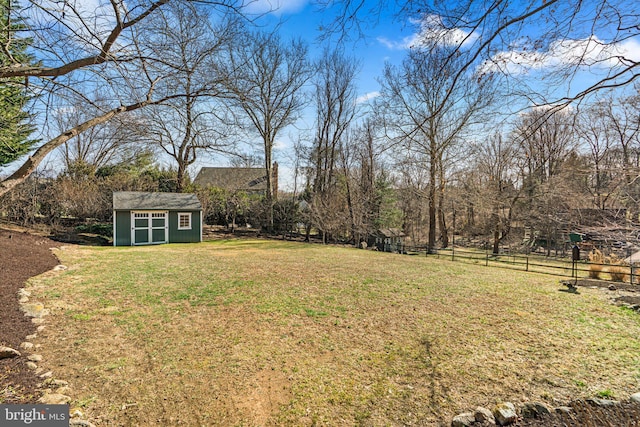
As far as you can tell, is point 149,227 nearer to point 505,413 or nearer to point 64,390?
point 64,390

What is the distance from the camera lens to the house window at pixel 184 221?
622 inches

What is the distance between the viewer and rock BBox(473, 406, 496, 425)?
8.11 feet

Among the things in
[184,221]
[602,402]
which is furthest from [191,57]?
[184,221]

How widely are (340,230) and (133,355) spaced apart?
15.1 meters

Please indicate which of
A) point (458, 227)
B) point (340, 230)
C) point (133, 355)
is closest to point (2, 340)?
point (133, 355)

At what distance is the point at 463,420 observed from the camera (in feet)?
8.11

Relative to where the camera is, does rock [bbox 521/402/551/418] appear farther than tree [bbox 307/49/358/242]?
No

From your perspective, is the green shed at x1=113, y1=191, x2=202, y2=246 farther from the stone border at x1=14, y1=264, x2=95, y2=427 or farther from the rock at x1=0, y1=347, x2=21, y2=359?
the rock at x1=0, y1=347, x2=21, y2=359

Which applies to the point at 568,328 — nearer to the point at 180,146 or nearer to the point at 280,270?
the point at 280,270

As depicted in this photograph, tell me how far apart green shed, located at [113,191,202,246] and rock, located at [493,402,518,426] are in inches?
617

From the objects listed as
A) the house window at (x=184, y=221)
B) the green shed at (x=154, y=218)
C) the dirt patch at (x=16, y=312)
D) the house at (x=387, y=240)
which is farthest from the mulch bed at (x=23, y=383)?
the house at (x=387, y=240)

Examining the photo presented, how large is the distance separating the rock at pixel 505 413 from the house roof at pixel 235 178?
19.9m

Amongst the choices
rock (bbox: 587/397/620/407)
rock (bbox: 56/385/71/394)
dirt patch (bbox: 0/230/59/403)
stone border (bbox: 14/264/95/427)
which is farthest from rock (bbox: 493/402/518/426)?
dirt patch (bbox: 0/230/59/403)

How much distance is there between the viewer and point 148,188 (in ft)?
60.8
